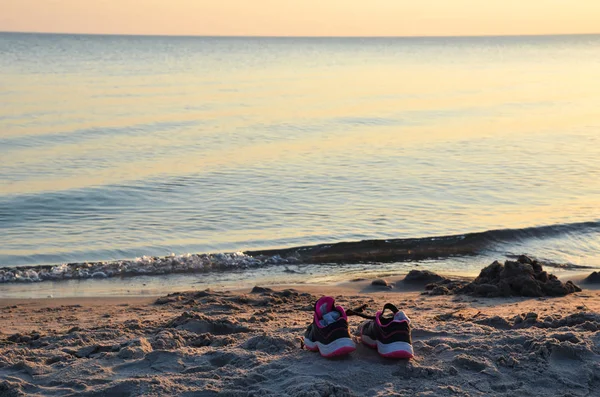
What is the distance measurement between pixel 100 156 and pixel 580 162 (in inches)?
457

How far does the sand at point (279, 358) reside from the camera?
4.78 m

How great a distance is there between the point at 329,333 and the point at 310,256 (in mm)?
5603

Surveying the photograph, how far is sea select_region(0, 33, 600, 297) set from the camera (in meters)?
10.3

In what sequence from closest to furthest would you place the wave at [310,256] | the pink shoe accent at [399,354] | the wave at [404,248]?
the pink shoe accent at [399,354]
the wave at [310,256]
the wave at [404,248]

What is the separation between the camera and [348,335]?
203 inches

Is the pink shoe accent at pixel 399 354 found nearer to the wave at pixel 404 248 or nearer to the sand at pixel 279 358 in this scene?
the sand at pixel 279 358

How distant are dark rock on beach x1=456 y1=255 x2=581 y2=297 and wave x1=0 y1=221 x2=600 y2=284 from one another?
237 centimetres

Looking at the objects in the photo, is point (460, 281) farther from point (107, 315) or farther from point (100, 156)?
point (100, 156)

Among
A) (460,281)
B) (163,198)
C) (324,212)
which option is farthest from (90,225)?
(460,281)

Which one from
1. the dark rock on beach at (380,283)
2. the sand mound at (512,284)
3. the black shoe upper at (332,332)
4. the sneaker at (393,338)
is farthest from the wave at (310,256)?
the sneaker at (393,338)

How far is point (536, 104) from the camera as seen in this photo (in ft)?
109

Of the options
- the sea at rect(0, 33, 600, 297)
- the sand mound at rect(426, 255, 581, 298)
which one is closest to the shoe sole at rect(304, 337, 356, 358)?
the sand mound at rect(426, 255, 581, 298)

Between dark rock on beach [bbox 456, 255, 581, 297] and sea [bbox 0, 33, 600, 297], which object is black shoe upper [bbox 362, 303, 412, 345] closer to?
dark rock on beach [bbox 456, 255, 581, 297]

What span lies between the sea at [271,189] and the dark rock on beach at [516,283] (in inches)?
63.6
